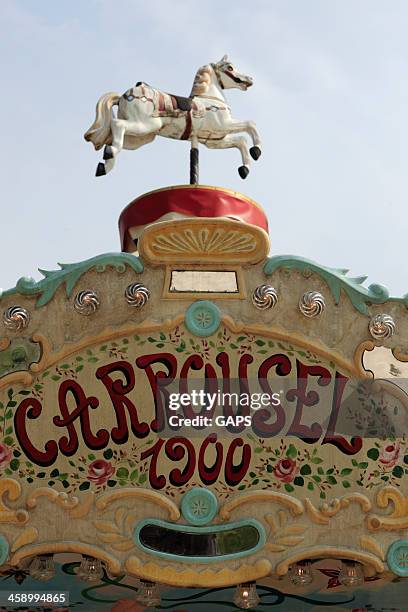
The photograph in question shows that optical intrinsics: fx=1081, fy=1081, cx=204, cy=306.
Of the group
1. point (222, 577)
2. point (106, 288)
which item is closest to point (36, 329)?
point (106, 288)

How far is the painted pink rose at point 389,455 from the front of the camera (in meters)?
9.13

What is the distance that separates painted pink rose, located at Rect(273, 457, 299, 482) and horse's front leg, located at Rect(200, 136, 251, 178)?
455cm

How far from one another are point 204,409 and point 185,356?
0.49 metres

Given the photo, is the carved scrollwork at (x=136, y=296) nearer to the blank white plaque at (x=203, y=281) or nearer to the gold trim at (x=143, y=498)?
the blank white plaque at (x=203, y=281)

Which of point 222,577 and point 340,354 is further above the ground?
point 340,354

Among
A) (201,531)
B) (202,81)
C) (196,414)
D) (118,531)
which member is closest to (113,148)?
(202,81)

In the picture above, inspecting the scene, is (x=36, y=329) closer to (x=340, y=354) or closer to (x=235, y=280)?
(x=235, y=280)

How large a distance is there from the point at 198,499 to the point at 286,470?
2.57 ft

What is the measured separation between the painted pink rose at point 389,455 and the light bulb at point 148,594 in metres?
2.20

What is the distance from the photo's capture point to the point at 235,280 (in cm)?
950

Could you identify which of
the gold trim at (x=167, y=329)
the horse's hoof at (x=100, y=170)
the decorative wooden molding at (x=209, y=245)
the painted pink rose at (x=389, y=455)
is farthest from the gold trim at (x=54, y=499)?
the horse's hoof at (x=100, y=170)

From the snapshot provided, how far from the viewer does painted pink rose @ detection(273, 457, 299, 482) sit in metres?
9.09

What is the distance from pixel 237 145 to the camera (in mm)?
12539

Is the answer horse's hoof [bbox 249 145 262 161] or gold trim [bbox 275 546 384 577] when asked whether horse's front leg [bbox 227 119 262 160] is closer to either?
horse's hoof [bbox 249 145 262 161]
